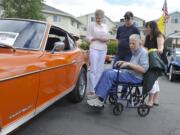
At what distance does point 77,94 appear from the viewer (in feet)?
20.4

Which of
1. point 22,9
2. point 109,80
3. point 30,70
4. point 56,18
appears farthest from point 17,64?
point 56,18

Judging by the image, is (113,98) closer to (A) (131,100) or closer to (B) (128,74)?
(A) (131,100)

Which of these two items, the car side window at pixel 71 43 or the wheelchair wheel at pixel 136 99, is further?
the car side window at pixel 71 43

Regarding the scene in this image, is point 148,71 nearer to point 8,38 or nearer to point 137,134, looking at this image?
point 137,134

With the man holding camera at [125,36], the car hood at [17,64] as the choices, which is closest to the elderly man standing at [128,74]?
the man holding camera at [125,36]

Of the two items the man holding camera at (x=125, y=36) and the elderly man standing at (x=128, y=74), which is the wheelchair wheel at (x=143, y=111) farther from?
the man holding camera at (x=125, y=36)

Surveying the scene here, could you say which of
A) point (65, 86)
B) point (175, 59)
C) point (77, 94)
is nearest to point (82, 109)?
point (77, 94)

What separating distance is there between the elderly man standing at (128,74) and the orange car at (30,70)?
585 mm

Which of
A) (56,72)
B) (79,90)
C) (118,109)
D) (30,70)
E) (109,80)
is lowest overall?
(118,109)

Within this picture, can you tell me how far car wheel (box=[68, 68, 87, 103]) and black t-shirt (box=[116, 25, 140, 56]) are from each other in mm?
965

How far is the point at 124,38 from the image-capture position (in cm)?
654

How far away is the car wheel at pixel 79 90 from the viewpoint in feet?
20.1

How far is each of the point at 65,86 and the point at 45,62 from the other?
1.12 m

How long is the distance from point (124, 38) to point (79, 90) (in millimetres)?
1520
